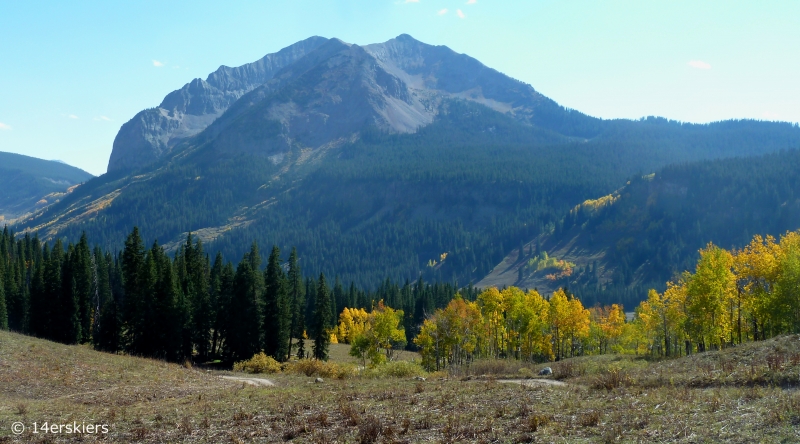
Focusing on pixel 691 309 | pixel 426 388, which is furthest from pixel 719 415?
pixel 691 309

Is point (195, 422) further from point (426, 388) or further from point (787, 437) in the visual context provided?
point (787, 437)

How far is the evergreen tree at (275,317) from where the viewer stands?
6462cm

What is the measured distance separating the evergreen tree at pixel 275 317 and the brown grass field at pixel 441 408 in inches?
1126

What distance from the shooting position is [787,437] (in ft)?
50.3

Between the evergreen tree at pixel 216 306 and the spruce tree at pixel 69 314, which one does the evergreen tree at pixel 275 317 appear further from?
the spruce tree at pixel 69 314

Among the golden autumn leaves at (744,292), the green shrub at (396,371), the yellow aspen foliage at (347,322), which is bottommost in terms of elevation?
the yellow aspen foliage at (347,322)

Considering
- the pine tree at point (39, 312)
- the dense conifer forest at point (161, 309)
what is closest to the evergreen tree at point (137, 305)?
the dense conifer forest at point (161, 309)

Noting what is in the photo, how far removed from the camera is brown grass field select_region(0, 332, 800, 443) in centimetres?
1786

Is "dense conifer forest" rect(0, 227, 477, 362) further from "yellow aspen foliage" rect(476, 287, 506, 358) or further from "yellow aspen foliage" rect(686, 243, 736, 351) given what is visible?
"yellow aspen foliage" rect(686, 243, 736, 351)

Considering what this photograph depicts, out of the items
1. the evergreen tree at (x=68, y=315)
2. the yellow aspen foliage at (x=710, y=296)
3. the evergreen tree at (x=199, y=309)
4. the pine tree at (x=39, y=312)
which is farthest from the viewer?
the evergreen tree at (x=199, y=309)

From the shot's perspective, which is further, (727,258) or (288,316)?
(288,316)

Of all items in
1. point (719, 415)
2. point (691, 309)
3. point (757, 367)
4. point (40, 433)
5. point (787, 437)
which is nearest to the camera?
point (787, 437)

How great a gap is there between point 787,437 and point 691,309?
47.1 meters

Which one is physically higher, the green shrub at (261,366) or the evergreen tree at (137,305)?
the evergreen tree at (137,305)
